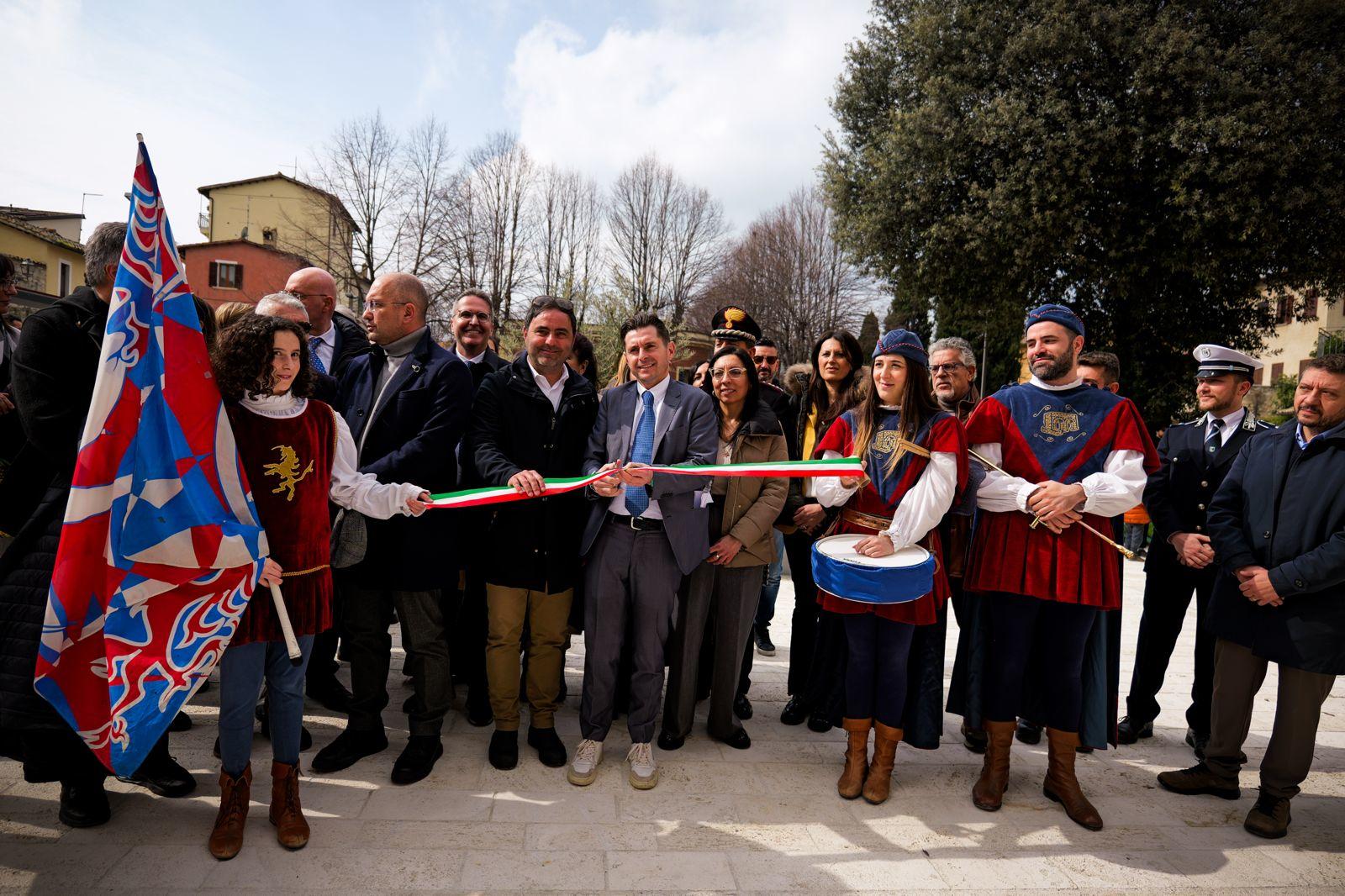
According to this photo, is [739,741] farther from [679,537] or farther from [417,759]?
[417,759]

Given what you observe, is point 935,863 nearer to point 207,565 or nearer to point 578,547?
point 578,547

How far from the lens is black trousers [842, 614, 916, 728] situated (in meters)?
3.63

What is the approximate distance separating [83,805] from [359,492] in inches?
68.1

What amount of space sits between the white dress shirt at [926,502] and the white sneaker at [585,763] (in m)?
1.88

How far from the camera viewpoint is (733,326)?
196 inches

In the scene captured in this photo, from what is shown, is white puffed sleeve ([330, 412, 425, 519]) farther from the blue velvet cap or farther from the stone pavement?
the blue velvet cap

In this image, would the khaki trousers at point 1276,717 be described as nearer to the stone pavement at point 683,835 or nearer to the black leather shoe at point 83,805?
the stone pavement at point 683,835

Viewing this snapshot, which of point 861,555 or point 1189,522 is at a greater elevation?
point 1189,522

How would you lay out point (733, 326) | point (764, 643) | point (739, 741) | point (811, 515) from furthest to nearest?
point (764, 643) < point (733, 326) < point (811, 515) < point (739, 741)

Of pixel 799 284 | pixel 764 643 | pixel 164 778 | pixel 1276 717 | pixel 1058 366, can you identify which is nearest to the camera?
pixel 164 778

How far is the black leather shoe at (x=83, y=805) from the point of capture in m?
3.10

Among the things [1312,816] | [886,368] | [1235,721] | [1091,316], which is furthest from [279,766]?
[1091,316]

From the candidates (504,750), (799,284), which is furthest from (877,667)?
(799,284)

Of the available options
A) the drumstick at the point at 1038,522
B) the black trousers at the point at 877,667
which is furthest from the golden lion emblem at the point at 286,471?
the drumstick at the point at 1038,522
